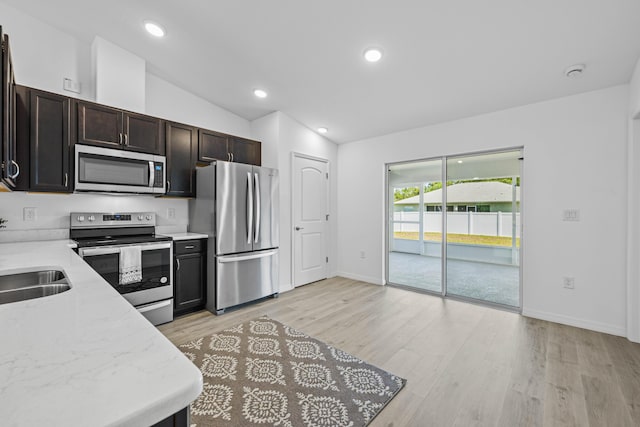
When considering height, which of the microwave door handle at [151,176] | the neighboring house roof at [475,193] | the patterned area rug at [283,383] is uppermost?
the microwave door handle at [151,176]

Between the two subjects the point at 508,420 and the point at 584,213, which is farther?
the point at 584,213

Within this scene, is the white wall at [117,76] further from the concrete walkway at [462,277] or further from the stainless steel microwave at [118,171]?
the concrete walkway at [462,277]

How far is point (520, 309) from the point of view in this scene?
324 cm

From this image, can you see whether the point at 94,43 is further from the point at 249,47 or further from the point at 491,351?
the point at 491,351

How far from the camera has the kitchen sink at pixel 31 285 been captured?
130 cm

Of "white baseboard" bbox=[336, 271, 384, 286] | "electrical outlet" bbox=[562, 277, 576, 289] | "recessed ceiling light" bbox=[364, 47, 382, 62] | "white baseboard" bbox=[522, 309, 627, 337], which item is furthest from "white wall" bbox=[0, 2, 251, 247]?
"electrical outlet" bbox=[562, 277, 576, 289]

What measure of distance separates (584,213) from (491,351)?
174cm

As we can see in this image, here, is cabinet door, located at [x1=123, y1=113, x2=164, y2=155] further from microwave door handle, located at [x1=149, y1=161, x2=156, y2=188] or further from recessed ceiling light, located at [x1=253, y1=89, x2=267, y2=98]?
recessed ceiling light, located at [x1=253, y1=89, x2=267, y2=98]

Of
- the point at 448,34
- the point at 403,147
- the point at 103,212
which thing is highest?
the point at 448,34

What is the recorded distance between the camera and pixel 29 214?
2709 millimetres

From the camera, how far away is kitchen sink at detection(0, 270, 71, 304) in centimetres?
130

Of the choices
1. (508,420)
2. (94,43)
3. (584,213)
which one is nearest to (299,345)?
(508,420)

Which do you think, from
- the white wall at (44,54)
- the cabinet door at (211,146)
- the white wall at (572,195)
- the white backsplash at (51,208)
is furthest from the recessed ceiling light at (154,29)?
the white wall at (572,195)

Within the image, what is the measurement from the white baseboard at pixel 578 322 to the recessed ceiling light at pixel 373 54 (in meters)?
3.16
